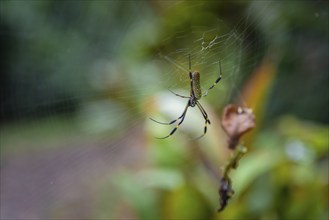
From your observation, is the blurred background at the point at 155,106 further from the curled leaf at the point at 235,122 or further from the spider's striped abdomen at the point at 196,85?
the curled leaf at the point at 235,122

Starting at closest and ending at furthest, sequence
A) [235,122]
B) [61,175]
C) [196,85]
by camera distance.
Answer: [235,122], [196,85], [61,175]

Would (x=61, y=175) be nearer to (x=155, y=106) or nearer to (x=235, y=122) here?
(x=155, y=106)

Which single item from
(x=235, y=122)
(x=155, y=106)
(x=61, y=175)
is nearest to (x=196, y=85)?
(x=235, y=122)

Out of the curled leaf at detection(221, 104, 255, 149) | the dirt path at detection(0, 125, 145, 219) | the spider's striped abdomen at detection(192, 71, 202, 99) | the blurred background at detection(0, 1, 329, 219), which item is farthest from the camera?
the dirt path at detection(0, 125, 145, 219)

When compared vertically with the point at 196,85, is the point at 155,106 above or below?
below

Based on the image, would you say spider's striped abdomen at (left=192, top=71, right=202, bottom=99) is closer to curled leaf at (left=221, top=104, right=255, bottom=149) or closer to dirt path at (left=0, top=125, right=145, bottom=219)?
curled leaf at (left=221, top=104, right=255, bottom=149)

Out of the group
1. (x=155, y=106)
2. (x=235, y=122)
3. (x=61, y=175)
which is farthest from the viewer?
(x=61, y=175)

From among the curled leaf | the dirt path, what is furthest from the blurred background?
the curled leaf
